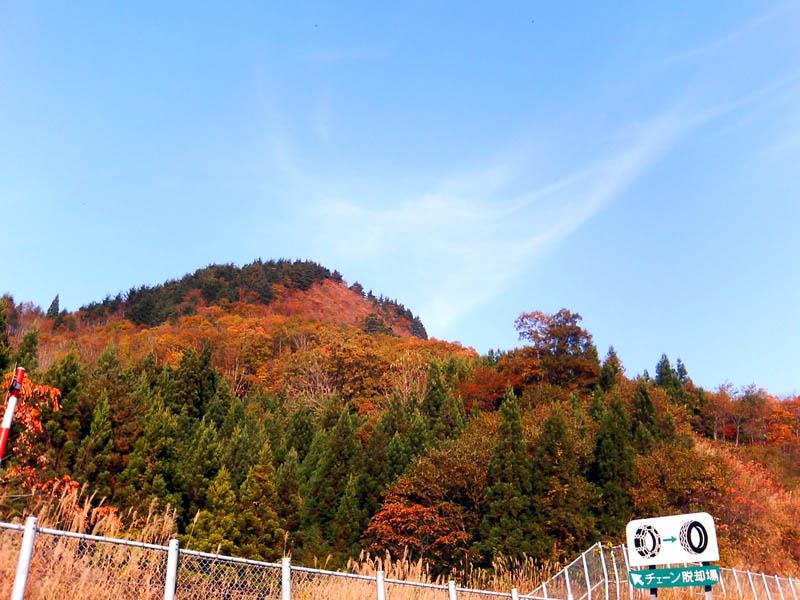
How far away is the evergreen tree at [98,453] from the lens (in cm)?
2555

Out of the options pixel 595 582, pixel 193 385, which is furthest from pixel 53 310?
pixel 595 582

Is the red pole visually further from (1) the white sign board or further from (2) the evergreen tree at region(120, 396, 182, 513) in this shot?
(2) the evergreen tree at region(120, 396, 182, 513)

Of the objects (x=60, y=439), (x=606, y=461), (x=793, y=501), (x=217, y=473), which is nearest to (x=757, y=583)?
(x=606, y=461)

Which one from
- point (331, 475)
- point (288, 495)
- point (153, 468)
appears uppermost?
point (331, 475)

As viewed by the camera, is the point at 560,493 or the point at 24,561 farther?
the point at 560,493

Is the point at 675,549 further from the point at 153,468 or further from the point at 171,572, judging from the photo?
the point at 153,468

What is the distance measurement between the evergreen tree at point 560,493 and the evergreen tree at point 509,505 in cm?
51

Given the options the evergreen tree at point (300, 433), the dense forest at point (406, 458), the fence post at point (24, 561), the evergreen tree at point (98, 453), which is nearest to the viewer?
the fence post at point (24, 561)

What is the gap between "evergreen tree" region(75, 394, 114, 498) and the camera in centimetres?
2555

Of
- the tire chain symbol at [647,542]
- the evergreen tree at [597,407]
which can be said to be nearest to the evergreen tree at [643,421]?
the evergreen tree at [597,407]

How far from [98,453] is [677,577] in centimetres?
2359

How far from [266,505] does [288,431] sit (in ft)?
47.2

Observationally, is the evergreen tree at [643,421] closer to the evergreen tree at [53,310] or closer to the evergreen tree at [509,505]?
the evergreen tree at [509,505]

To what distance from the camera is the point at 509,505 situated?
92.2ft
